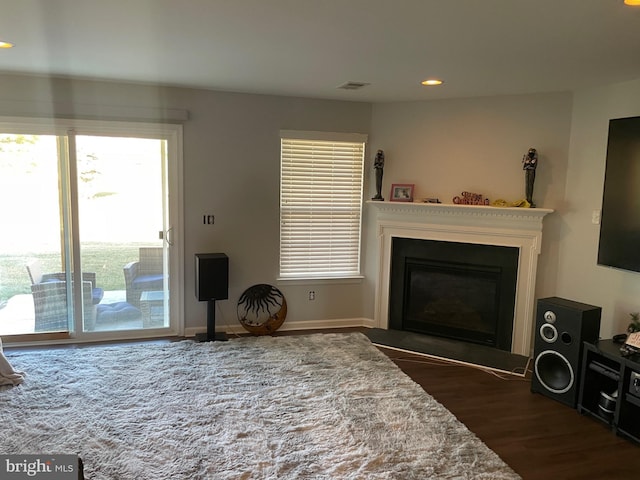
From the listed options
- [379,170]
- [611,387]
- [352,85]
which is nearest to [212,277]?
[379,170]

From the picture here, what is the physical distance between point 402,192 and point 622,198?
1997 mm

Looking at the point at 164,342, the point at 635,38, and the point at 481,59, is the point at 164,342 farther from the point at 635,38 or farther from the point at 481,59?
the point at 635,38

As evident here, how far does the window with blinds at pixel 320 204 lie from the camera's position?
16.2 feet

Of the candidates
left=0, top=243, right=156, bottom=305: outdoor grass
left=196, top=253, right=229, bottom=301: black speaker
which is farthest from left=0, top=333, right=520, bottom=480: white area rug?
left=0, top=243, right=156, bottom=305: outdoor grass

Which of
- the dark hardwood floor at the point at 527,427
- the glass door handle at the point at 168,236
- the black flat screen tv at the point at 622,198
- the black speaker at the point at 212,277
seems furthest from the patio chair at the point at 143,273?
the black flat screen tv at the point at 622,198

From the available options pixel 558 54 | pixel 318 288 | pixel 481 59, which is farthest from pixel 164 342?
pixel 558 54

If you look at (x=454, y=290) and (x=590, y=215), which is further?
(x=454, y=290)

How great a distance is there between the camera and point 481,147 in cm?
454

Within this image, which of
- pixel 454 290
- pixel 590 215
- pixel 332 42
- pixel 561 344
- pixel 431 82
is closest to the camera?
pixel 332 42

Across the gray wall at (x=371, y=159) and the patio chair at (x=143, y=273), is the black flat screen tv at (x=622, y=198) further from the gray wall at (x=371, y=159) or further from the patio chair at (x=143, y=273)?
the patio chair at (x=143, y=273)

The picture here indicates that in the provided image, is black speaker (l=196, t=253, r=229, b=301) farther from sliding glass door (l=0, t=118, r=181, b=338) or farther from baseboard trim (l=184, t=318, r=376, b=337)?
baseboard trim (l=184, t=318, r=376, b=337)

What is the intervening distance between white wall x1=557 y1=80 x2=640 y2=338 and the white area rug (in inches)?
66.8

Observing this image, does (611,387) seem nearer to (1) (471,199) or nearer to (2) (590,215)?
(2) (590,215)

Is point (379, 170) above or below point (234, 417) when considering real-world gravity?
above
